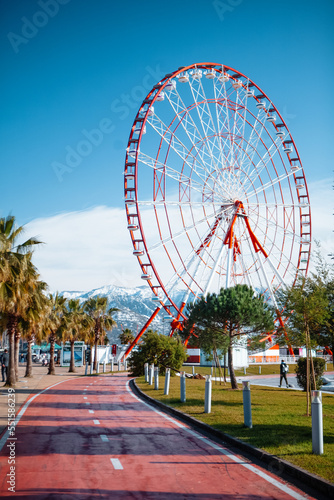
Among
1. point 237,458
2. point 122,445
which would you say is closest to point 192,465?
point 237,458

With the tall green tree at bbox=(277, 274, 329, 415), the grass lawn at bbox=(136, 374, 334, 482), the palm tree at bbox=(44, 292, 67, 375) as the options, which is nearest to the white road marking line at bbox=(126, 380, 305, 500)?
the grass lawn at bbox=(136, 374, 334, 482)

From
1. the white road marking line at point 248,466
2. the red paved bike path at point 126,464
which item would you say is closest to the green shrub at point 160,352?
the red paved bike path at point 126,464

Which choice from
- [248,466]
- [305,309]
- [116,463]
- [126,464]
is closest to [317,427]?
[248,466]

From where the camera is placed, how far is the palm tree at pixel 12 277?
2430cm

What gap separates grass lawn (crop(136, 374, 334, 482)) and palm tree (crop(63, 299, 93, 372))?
2685 centimetres

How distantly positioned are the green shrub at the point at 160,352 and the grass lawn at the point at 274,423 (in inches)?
490

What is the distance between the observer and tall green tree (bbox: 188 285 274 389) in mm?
23797

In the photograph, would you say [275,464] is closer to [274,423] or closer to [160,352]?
[274,423]

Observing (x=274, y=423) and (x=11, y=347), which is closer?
(x=274, y=423)

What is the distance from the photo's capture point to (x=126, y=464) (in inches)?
343

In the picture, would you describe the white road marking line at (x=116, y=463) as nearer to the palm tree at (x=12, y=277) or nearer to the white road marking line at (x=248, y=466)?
the white road marking line at (x=248, y=466)

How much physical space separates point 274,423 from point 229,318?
11.3m

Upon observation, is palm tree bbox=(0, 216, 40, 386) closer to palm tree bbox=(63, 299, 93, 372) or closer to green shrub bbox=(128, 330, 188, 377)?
green shrub bbox=(128, 330, 188, 377)

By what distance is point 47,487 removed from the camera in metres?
7.25
